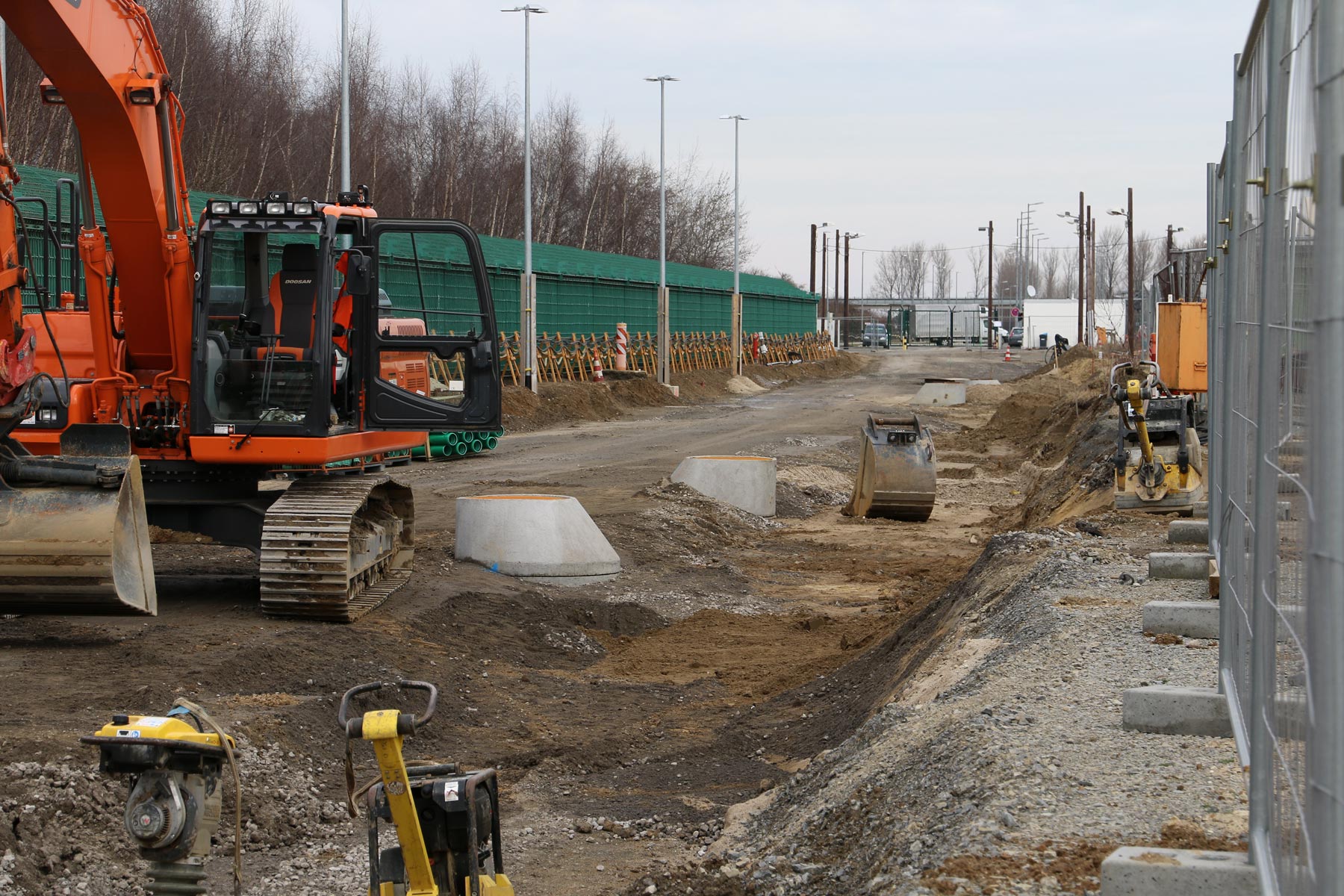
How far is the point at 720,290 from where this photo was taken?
5722cm

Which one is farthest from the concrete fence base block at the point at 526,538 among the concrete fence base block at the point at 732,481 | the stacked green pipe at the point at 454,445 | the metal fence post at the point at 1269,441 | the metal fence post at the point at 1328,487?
the metal fence post at the point at 1328,487

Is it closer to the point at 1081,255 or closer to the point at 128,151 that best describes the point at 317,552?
the point at 128,151

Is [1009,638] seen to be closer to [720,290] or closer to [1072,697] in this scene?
[1072,697]

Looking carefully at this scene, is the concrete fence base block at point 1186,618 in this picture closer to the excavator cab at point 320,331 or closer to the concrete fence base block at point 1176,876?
the concrete fence base block at point 1176,876

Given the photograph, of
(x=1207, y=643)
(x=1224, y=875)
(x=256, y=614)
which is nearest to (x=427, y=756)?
(x=256, y=614)

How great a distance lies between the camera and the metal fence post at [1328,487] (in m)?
1.95

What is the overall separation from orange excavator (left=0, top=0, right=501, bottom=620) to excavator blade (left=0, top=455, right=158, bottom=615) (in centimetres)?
52

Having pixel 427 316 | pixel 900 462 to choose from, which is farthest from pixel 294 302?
pixel 900 462

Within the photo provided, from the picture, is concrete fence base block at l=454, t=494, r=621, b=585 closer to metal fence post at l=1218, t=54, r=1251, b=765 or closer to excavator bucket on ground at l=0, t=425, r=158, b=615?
excavator bucket on ground at l=0, t=425, r=158, b=615

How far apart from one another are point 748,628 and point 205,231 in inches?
204

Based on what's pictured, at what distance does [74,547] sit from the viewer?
24.7 ft

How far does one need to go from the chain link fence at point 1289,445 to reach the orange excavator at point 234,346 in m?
6.15

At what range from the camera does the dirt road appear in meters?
6.09

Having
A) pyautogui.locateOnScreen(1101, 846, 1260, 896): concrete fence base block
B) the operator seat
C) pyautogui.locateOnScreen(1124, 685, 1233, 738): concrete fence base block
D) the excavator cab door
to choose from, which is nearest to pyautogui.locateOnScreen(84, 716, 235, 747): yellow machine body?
pyautogui.locateOnScreen(1101, 846, 1260, 896): concrete fence base block
